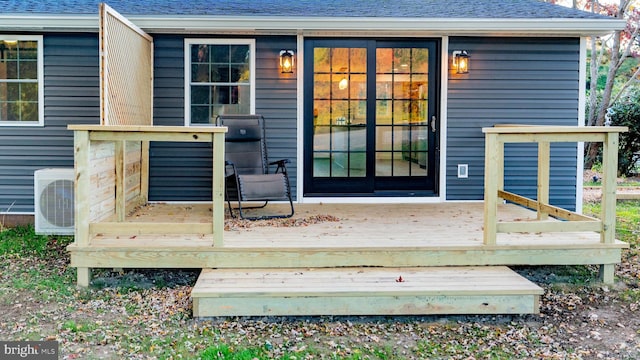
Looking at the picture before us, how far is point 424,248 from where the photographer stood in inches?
175

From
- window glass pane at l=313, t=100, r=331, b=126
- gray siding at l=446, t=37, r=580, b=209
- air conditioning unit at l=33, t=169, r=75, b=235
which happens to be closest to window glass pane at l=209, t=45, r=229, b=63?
window glass pane at l=313, t=100, r=331, b=126

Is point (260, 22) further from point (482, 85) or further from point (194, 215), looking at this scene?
point (482, 85)

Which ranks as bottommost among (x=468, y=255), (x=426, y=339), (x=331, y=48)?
(x=426, y=339)

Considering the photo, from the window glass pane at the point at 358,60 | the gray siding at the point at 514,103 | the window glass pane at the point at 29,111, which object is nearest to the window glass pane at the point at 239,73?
the window glass pane at the point at 358,60

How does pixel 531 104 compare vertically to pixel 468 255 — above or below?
above

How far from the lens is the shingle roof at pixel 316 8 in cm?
628

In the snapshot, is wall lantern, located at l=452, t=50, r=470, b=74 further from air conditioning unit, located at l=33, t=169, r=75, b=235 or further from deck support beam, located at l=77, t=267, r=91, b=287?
deck support beam, located at l=77, t=267, r=91, b=287

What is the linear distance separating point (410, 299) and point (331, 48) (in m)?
3.66

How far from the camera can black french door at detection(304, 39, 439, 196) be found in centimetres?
679

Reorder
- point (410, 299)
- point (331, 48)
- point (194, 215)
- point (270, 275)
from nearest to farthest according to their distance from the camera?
point (410, 299) < point (270, 275) < point (194, 215) < point (331, 48)

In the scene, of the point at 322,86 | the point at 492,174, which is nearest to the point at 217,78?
the point at 322,86

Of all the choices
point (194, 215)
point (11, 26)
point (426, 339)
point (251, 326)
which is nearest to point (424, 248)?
point (426, 339)

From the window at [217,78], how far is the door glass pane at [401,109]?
1.46 metres

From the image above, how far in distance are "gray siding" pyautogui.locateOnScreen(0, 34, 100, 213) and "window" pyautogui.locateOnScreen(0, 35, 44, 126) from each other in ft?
0.29
